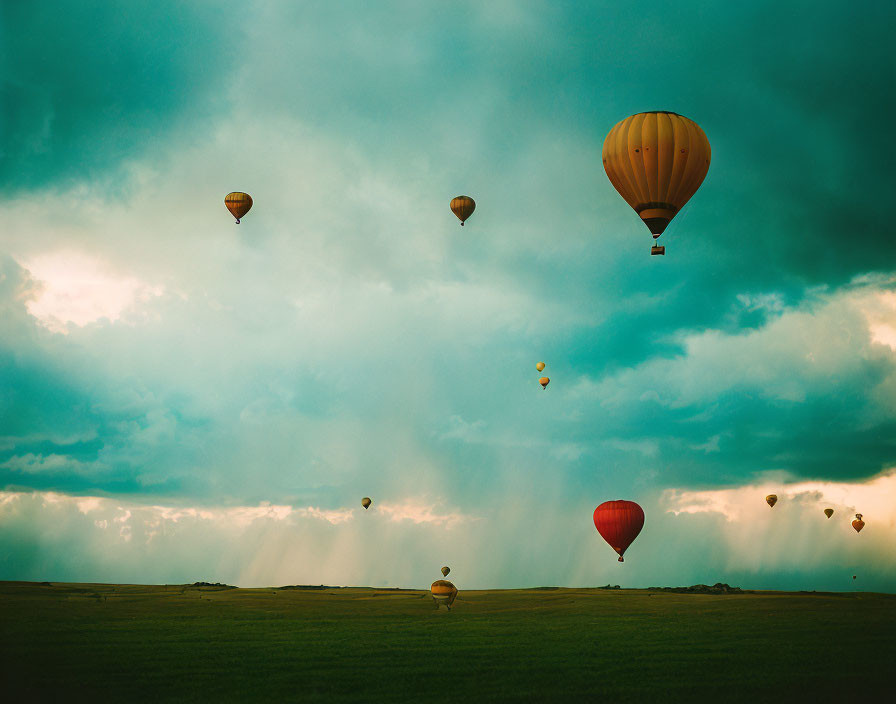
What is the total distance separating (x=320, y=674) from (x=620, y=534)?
111ft

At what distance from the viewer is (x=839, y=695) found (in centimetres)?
2361

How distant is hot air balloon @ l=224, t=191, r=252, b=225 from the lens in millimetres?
70188

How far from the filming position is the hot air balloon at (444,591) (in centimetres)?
6681

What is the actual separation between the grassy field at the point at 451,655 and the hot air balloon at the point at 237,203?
3283 centimetres

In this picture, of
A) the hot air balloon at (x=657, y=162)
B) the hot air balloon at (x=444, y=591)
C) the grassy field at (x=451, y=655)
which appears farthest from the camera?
the hot air balloon at (x=444, y=591)

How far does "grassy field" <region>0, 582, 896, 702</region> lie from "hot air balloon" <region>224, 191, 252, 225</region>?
3283 centimetres

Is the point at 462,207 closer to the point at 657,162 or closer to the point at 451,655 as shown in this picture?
the point at 657,162

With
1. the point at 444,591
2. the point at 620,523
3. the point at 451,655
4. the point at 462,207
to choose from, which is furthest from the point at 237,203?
the point at 451,655

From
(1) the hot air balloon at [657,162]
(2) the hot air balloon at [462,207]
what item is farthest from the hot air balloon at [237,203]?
(1) the hot air balloon at [657,162]

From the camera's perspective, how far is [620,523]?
191 feet

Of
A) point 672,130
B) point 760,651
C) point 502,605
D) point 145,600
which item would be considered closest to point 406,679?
point 760,651

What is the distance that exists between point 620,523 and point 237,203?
4094 cm

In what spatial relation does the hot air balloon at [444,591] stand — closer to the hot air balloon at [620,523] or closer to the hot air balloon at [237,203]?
the hot air balloon at [620,523]

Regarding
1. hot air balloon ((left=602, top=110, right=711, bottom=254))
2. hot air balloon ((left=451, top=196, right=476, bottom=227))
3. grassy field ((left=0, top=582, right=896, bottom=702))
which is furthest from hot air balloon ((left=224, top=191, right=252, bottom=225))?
hot air balloon ((left=602, top=110, right=711, bottom=254))
